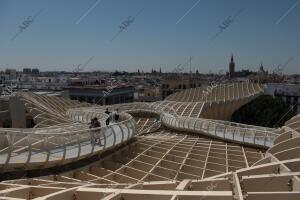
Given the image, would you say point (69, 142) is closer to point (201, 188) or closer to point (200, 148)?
point (201, 188)

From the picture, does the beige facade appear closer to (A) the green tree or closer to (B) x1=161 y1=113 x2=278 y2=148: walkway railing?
(B) x1=161 y1=113 x2=278 y2=148: walkway railing

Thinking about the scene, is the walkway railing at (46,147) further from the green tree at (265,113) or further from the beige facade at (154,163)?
the green tree at (265,113)

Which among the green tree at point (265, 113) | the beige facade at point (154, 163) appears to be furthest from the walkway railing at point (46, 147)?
Answer: the green tree at point (265, 113)

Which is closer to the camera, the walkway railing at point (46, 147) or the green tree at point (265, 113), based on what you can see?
the walkway railing at point (46, 147)

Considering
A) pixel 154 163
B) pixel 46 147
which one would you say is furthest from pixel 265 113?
pixel 46 147

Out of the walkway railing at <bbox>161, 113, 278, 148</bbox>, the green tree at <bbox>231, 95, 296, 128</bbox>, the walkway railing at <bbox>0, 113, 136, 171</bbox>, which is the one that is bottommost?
the green tree at <bbox>231, 95, 296, 128</bbox>

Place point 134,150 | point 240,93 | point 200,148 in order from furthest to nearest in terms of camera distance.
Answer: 1. point 240,93
2. point 200,148
3. point 134,150

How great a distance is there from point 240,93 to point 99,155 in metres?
40.9

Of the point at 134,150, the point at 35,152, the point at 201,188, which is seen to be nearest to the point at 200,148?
→ the point at 134,150

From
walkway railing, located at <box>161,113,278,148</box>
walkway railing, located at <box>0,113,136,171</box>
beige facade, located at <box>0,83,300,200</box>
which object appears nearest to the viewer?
beige facade, located at <box>0,83,300,200</box>

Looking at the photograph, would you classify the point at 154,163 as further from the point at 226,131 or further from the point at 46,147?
the point at 226,131

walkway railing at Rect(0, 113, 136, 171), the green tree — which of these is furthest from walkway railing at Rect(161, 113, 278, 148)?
the green tree

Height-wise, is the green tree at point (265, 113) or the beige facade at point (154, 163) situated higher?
the beige facade at point (154, 163)

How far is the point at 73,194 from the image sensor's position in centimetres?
982
